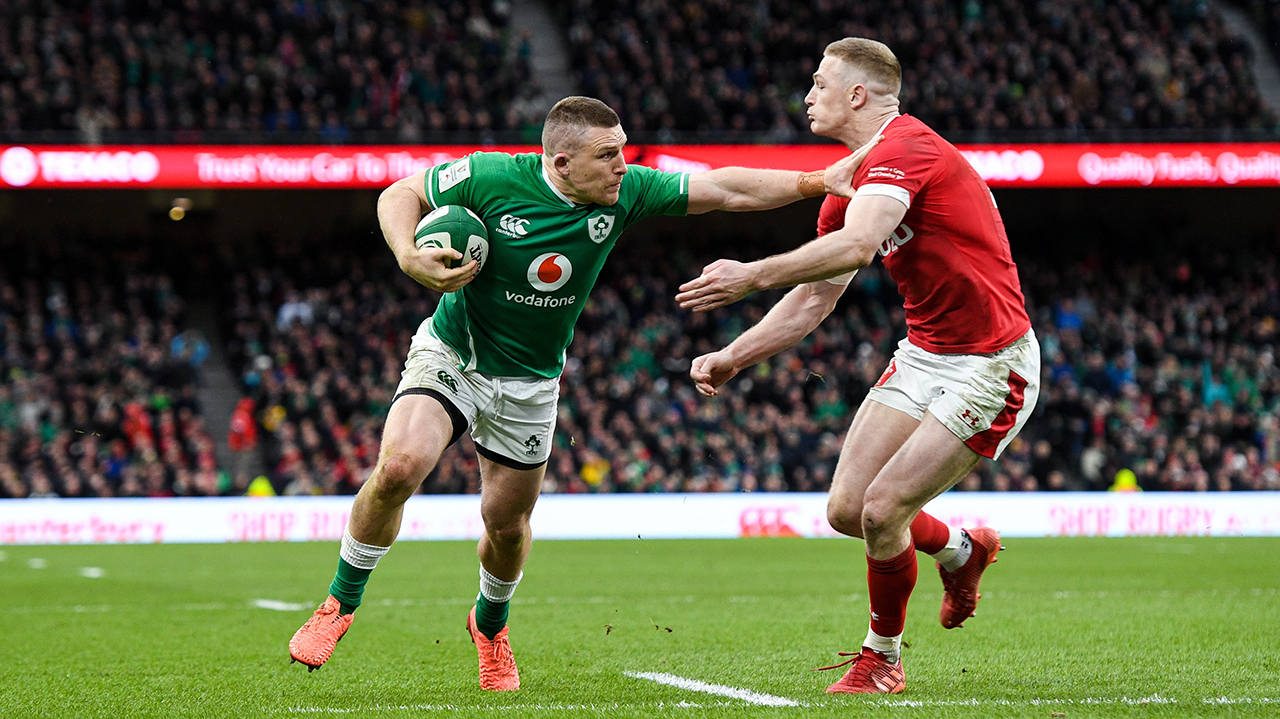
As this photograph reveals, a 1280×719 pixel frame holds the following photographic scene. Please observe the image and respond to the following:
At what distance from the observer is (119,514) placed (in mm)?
18406

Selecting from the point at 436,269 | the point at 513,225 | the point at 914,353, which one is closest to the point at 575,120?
the point at 513,225

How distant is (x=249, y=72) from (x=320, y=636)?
18883 mm

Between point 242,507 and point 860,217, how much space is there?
15088 mm

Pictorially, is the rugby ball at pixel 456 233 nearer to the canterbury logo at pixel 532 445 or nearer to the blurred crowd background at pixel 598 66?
the canterbury logo at pixel 532 445

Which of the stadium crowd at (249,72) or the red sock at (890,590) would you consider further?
the stadium crowd at (249,72)

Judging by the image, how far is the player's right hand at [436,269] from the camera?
4.93 m

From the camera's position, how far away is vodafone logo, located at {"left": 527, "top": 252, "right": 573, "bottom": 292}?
5.53 metres

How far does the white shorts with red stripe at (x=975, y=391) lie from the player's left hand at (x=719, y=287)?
1268 mm

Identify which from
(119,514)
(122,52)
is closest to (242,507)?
(119,514)

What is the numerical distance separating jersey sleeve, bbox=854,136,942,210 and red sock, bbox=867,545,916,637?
1.46 m

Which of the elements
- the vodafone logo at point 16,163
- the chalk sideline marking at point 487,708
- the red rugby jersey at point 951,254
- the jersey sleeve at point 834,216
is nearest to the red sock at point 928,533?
the red rugby jersey at point 951,254

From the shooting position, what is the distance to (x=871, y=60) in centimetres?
554

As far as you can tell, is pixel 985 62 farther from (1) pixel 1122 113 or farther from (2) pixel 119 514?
(2) pixel 119 514

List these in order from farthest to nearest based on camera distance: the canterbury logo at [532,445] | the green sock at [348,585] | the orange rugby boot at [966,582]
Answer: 1. the orange rugby boot at [966,582]
2. the canterbury logo at [532,445]
3. the green sock at [348,585]
